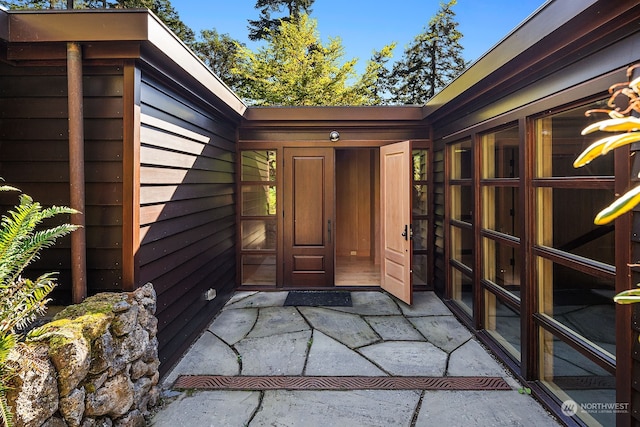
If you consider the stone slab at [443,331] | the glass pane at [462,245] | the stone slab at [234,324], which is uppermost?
the glass pane at [462,245]

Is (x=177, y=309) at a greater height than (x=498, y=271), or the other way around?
(x=498, y=271)

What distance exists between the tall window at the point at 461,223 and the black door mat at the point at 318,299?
1.26 metres

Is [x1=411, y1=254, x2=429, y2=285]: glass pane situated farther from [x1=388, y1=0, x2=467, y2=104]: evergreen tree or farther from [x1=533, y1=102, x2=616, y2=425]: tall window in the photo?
[x1=388, y1=0, x2=467, y2=104]: evergreen tree

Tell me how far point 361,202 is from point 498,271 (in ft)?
13.3

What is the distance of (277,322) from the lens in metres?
3.44

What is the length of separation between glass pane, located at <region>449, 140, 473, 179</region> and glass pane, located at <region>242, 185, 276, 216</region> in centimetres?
227

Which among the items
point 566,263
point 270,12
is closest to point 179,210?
point 566,263

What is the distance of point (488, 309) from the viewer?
122 inches

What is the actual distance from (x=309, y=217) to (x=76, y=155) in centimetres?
291

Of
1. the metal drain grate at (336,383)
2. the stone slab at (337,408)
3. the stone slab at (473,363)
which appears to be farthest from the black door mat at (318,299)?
the stone slab at (337,408)

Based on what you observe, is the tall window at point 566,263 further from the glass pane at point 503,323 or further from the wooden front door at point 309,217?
the wooden front door at point 309,217

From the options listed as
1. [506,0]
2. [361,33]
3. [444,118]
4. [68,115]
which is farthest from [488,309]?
[506,0]

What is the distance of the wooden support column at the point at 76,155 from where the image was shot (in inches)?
78.7

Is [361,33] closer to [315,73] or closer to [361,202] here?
[315,73]
